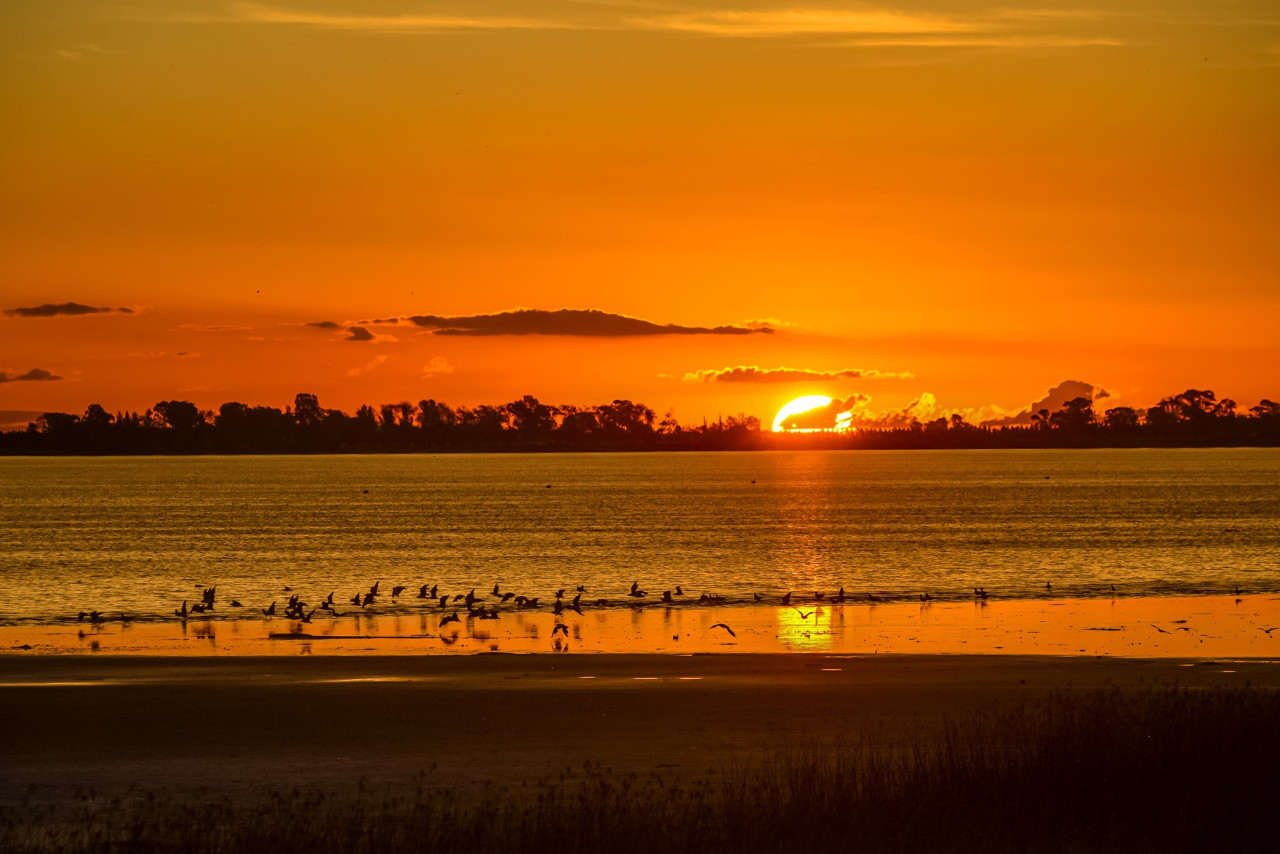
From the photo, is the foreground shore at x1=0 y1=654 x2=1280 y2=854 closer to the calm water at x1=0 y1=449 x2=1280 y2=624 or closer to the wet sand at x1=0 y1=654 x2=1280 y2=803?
the wet sand at x1=0 y1=654 x2=1280 y2=803

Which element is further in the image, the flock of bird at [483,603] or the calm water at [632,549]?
the calm water at [632,549]

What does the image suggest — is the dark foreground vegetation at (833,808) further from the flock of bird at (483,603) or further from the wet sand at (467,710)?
the flock of bird at (483,603)

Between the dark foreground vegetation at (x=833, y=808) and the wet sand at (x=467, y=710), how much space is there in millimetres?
1349

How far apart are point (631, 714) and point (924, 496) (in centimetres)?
17835


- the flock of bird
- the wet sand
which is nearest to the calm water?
the flock of bird

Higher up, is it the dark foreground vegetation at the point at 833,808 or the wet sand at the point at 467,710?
the dark foreground vegetation at the point at 833,808

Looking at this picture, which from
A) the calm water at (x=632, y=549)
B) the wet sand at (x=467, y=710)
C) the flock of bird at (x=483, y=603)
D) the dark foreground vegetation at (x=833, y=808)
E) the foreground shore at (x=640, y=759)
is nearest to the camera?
the dark foreground vegetation at (x=833, y=808)

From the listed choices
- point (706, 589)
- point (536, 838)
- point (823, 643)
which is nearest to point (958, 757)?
point (536, 838)

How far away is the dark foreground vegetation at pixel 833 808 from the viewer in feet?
48.0

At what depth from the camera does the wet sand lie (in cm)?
1973

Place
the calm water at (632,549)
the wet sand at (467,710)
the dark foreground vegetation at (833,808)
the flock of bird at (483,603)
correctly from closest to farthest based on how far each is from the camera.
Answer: the dark foreground vegetation at (833,808) < the wet sand at (467,710) < the flock of bird at (483,603) < the calm water at (632,549)

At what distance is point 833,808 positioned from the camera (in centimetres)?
1545

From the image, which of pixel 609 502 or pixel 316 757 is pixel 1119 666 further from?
pixel 609 502

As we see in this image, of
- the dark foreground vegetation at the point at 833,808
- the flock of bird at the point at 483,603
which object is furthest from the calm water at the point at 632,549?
the dark foreground vegetation at the point at 833,808
